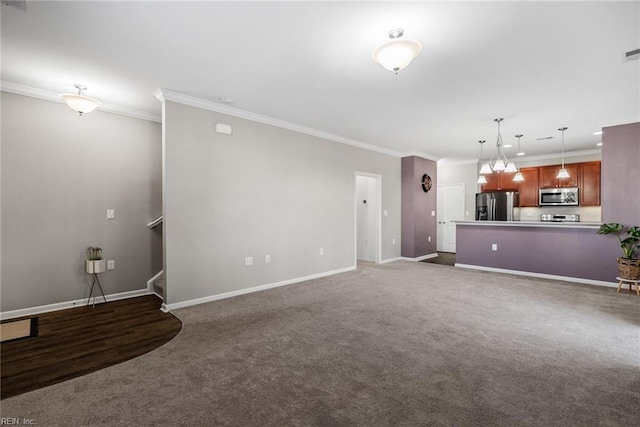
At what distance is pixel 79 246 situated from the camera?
3725 mm

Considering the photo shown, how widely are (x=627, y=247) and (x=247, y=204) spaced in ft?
19.5

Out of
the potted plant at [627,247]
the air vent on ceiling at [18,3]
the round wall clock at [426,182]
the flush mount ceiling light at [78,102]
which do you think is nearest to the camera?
the air vent on ceiling at [18,3]

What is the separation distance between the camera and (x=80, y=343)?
8.77 feet

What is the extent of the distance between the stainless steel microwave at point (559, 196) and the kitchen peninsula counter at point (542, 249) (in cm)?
236

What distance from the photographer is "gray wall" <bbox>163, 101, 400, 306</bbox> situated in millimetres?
3615

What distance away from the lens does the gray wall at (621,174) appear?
4.46 m

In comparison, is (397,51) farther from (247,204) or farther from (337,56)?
(247,204)

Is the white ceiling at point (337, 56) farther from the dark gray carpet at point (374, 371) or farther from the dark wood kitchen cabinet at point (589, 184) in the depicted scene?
the dark gray carpet at point (374, 371)

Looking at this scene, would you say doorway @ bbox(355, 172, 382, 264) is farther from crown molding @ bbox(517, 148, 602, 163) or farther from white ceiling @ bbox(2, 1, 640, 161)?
crown molding @ bbox(517, 148, 602, 163)

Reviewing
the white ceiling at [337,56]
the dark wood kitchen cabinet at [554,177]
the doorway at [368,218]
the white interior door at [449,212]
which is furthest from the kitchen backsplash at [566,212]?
the doorway at [368,218]

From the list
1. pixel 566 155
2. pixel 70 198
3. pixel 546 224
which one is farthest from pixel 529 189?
pixel 70 198

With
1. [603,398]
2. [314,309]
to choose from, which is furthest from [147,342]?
[603,398]

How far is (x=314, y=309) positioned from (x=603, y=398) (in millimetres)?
2581

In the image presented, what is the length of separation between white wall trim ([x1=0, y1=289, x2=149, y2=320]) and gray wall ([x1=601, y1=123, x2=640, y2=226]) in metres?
7.60
